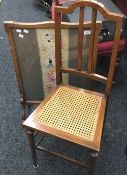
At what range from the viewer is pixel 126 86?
2.06 meters

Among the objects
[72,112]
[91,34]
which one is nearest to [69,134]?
[72,112]

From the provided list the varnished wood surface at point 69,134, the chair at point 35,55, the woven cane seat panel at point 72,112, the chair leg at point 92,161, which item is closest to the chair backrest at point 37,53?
the chair at point 35,55

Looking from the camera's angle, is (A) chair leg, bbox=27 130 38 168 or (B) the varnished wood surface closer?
(B) the varnished wood surface

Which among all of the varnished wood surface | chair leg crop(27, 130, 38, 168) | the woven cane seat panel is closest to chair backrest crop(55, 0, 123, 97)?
the woven cane seat panel

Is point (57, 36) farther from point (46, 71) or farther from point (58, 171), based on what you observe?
point (58, 171)

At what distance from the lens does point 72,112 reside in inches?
50.5

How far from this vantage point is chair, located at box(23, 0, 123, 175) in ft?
3.74

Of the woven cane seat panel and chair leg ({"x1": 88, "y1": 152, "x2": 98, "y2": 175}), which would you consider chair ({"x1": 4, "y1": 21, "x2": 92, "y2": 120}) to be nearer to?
the woven cane seat panel

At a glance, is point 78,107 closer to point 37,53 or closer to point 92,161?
point 92,161

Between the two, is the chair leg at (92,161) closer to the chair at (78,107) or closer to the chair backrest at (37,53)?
the chair at (78,107)

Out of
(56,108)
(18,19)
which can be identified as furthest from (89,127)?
(18,19)

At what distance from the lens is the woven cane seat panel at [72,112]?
1.20 metres

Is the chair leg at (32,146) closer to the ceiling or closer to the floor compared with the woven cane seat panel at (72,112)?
closer to the floor

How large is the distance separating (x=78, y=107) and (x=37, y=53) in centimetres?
41
